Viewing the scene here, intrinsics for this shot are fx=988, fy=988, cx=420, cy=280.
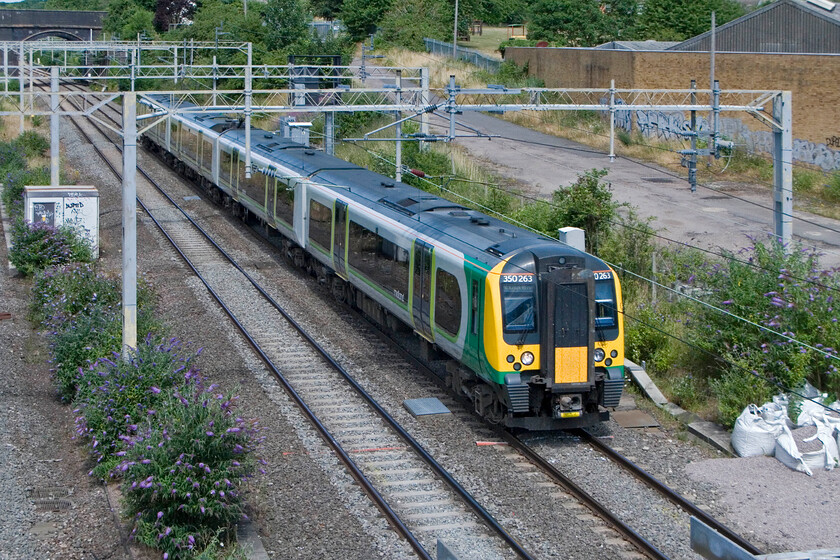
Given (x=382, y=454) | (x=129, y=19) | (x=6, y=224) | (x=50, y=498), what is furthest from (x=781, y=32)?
(x=129, y=19)

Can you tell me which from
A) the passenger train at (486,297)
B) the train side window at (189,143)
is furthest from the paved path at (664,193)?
the train side window at (189,143)

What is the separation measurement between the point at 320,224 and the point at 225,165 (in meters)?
7.85

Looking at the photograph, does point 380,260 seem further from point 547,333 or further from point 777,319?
point 777,319

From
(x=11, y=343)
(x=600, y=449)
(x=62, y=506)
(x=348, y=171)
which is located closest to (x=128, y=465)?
(x=62, y=506)

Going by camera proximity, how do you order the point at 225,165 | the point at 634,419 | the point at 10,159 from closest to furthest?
1. the point at 634,419
2. the point at 225,165
3. the point at 10,159

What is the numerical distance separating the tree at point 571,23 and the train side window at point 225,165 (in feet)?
136

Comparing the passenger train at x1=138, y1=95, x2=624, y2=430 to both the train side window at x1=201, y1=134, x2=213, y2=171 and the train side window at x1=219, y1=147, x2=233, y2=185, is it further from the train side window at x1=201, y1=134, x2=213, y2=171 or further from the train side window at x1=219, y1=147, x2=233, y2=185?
the train side window at x1=201, y1=134, x2=213, y2=171

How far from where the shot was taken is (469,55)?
60.2 metres

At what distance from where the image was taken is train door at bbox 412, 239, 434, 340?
13734 mm

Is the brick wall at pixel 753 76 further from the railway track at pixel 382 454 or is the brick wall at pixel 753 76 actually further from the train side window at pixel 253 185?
the railway track at pixel 382 454

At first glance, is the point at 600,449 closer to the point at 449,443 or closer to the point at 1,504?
the point at 449,443

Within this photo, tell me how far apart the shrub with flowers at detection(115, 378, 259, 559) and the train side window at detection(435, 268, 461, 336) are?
385 centimetres

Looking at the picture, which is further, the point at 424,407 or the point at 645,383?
the point at 645,383

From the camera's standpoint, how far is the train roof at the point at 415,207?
12508mm
